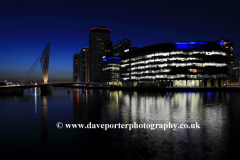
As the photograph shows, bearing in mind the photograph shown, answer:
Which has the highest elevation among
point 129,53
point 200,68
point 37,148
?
point 129,53

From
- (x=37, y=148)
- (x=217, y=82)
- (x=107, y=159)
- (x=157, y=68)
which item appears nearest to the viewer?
(x=107, y=159)

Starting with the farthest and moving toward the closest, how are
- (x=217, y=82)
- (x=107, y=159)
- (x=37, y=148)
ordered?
1. (x=217, y=82)
2. (x=37, y=148)
3. (x=107, y=159)

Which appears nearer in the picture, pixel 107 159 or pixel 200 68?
pixel 107 159

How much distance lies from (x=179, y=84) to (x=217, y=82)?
2590 centimetres

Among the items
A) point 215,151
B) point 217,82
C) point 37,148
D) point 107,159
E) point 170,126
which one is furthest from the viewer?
point 217,82

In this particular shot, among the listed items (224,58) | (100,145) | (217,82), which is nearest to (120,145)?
(100,145)

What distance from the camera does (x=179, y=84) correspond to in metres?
127

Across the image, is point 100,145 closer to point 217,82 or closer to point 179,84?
point 179,84

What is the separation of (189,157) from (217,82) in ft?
426

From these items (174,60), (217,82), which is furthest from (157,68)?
(217,82)

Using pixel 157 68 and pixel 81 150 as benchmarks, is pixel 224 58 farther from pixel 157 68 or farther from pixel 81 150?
pixel 81 150

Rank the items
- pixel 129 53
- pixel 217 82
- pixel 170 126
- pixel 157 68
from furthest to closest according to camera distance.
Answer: pixel 129 53, pixel 157 68, pixel 217 82, pixel 170 126

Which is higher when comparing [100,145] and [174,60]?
[174,60]

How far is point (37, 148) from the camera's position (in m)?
14.1
